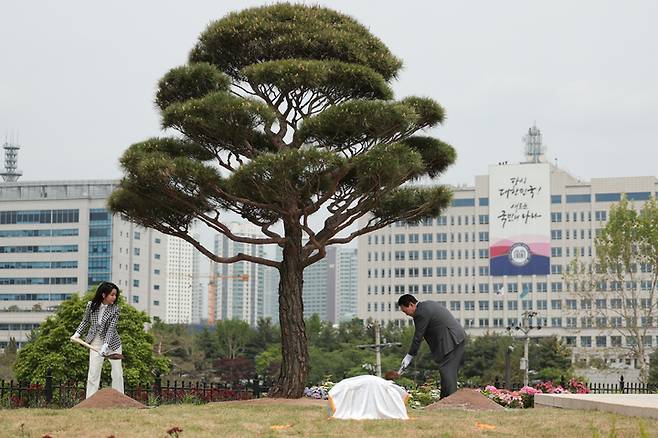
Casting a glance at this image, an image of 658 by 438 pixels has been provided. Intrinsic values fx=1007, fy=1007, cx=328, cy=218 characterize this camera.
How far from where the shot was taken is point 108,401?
1205 centimetres

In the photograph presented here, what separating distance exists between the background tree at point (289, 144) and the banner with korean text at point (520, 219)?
96.4 metres

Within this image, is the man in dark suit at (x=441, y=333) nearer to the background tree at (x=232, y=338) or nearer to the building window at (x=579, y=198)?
the background tree at (x=232, y=338)

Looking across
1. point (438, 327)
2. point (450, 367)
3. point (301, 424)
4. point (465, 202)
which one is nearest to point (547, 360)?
point (465, 202)

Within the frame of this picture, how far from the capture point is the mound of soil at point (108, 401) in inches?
469

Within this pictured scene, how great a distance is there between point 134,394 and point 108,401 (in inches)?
208

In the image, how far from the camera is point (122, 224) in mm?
113938

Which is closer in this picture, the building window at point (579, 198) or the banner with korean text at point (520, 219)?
the banner with korean text at point (520, 219)

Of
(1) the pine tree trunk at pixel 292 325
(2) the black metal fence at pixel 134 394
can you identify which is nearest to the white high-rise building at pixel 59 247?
(2) the black metal fence at pixel 134 394

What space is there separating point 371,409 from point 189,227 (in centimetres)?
797

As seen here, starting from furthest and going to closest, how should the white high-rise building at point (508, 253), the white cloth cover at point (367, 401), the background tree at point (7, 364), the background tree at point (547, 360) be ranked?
1. the white high-rise building at point (508, 253)
2. the background tree at point (547, 360)
3. the background tree at point (7, 364)
4. the white cloth cover at point (367, 401)

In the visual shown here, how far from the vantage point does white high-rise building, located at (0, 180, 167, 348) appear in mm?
112188

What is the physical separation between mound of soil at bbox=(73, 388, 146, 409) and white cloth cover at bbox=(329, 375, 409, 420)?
2974mm

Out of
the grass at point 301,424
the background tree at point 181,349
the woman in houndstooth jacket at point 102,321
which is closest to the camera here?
the grass at point 301,424

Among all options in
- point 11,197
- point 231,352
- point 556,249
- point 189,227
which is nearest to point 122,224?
point 11,197
